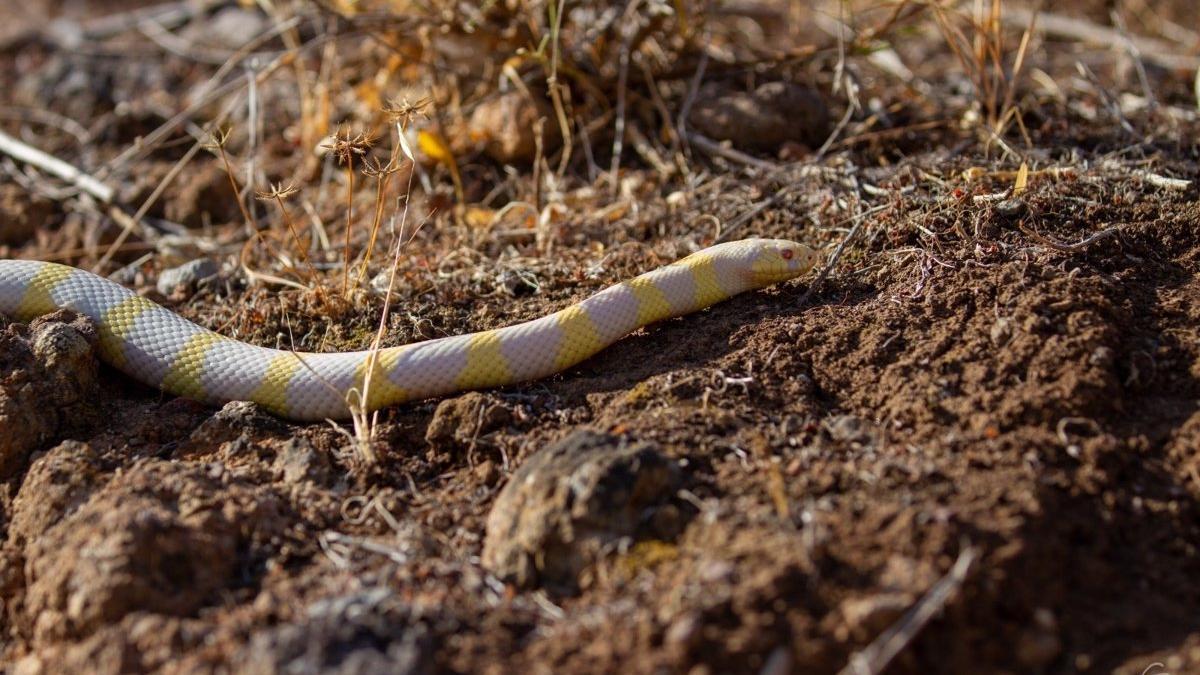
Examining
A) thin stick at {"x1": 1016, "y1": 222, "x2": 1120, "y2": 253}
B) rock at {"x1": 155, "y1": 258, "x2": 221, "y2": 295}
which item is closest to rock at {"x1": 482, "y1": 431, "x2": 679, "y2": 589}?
thin stick at {"x1": 1016, "y1": 222, "x2": 1120, "y2": 253}

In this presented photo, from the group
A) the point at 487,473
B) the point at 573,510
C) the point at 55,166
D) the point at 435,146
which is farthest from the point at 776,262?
the point at 55,166

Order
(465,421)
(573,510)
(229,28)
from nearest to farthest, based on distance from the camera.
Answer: (573,510)
(465,421)
(229,28)

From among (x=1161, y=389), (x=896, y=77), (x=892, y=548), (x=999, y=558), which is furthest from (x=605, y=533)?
(x=896, y=77)

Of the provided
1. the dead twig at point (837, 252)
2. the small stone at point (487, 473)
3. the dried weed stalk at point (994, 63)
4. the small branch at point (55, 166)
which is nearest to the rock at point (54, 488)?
the small stone at point (487, 473)

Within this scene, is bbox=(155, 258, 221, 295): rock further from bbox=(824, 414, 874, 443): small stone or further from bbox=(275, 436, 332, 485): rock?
bbox=(824, 414, 874, 443): small stone

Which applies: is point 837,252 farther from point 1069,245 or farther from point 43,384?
point 43,384

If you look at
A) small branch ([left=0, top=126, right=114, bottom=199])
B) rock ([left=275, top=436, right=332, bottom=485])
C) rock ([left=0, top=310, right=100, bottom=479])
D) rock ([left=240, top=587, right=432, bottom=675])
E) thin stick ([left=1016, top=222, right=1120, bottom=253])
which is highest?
small branch ([left=0, top=126, right=114, bottom=199])

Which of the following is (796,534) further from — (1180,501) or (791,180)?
(791,180)

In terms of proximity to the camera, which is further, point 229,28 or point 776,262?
point 229,28
